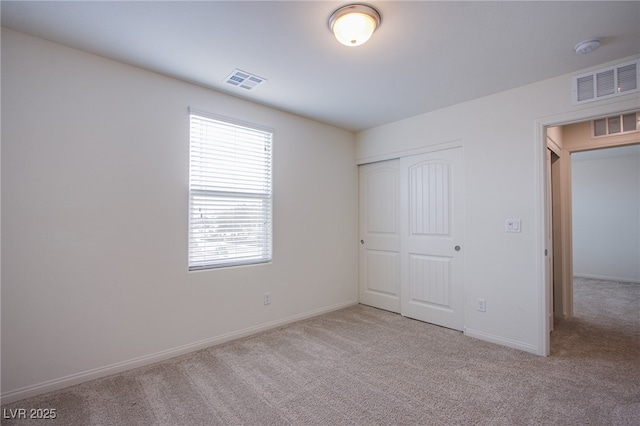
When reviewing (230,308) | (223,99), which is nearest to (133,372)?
(230,308)

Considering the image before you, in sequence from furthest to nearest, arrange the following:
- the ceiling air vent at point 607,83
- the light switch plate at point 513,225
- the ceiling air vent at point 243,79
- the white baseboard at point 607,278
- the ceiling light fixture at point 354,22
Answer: the white baseboard at point 607,278, the light switch plate at point 513,225, the ceiling air vent at point 243,79, the ceiling air vent at point 607,83, the ceiling light fixture at point 354,22

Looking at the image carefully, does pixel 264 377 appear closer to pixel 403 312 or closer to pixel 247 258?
pixel 247 258

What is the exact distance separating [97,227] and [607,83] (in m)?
4.30

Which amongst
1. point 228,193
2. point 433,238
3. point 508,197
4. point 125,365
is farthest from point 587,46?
point 125,365

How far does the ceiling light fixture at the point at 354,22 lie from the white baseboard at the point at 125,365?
2881 mm

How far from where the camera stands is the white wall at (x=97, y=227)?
2.12 metres

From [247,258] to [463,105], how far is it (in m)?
2.91

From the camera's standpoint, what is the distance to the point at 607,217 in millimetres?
6238

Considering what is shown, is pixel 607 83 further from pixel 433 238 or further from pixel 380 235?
pixel 380 235

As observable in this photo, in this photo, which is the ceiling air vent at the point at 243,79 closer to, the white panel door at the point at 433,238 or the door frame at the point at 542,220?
the white panel door at the point at 433,238

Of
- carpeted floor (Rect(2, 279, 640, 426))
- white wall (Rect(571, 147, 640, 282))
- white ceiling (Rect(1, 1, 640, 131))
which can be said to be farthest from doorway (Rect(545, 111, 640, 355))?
white wall (Rect(571, 147, 640, 282))

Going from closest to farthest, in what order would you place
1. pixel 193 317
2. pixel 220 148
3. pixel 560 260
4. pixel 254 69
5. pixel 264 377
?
pixel 264 377
pixel 254 69
pixel 193 317
pixel 220 148
pixel 560 260

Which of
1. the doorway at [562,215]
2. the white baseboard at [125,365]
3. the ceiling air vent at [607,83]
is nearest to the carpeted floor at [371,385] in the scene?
the white baseboard at [125,365]

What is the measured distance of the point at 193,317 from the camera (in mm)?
2900
